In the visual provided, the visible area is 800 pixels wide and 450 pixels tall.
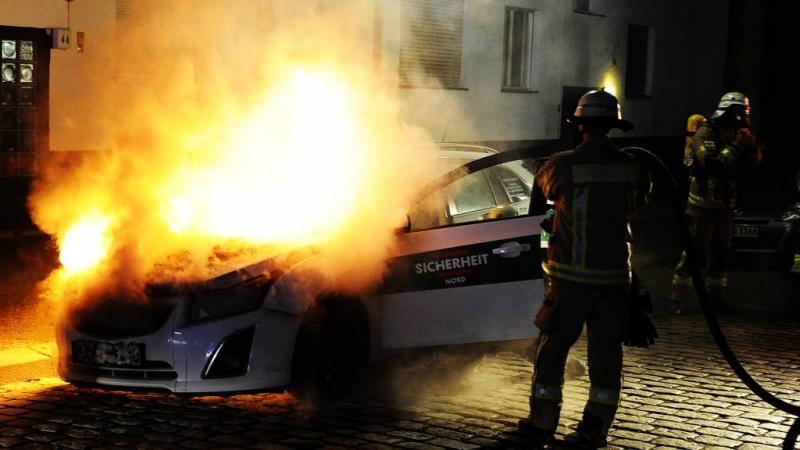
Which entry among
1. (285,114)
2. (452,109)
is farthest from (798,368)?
(452,109)

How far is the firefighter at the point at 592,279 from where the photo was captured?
568cm

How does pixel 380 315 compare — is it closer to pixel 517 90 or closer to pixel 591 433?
pixel 591 433

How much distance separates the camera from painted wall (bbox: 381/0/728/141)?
20.0m

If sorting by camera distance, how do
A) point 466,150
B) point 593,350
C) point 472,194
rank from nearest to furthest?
point 593,350 → point 472,194 → point 466,150

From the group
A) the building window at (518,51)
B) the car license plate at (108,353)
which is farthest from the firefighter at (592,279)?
the building window at (518,51)

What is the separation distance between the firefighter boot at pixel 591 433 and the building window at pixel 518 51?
15.7 metres

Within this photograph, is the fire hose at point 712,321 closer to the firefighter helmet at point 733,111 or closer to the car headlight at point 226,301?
the car headlight at point 226,301

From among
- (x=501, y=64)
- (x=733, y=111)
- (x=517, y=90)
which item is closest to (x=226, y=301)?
(x=733, y=111)

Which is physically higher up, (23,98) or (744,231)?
(23,98)

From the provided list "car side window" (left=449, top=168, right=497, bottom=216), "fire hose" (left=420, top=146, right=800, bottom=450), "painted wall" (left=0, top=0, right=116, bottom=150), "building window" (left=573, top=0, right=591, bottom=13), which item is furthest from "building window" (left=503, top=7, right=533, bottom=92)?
"fire hose" (left=420, top=146, right=800, bottom=450)

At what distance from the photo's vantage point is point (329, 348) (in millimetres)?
6312

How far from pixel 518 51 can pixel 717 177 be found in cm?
1144

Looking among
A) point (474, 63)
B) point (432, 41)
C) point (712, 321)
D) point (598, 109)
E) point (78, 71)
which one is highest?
point (432, 41)

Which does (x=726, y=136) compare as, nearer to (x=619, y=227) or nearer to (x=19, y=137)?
(x=619, y=227)
